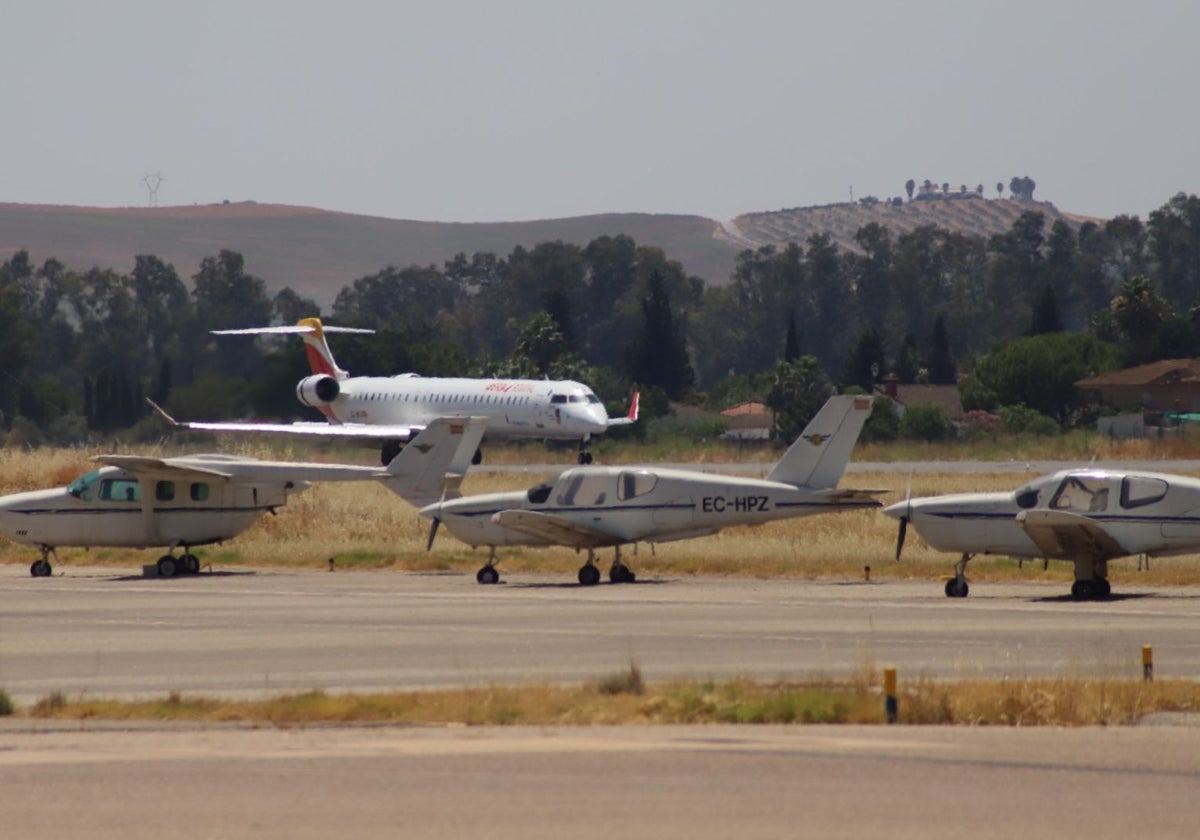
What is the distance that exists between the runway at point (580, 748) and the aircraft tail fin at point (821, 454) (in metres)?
5.32

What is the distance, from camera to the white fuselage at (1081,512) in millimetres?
23875

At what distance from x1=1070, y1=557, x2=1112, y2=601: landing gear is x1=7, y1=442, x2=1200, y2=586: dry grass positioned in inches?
105

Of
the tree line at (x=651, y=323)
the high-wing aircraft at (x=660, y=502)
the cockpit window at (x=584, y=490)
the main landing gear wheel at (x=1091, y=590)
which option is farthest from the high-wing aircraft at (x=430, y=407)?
the main landing gear wheel at (x=1091, y=590)

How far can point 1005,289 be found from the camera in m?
161

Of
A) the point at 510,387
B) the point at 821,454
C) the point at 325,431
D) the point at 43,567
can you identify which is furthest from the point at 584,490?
the point at 325,431

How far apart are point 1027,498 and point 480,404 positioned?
3674 cm

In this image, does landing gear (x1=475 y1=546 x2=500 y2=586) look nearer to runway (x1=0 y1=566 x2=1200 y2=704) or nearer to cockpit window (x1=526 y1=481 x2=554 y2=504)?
runway (x1=0 y1=566 x2=1200 y2=704)

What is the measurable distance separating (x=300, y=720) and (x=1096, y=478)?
13.7 metres

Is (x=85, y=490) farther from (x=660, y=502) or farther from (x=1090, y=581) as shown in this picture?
(x=1090, y=581)

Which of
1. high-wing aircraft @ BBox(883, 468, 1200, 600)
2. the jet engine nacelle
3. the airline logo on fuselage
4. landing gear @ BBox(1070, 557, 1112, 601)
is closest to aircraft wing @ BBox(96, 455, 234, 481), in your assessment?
high-wing aircraft @ BBox(883, 468, 1200, 600)

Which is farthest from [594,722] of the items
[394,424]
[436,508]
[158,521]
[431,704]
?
[394,424]

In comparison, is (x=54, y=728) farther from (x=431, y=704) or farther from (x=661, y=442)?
(x=661, y=442)

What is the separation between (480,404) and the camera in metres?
60.5

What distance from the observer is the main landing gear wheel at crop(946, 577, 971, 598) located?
24252mm
